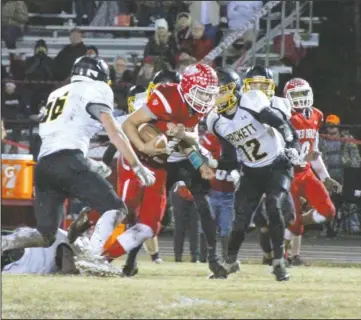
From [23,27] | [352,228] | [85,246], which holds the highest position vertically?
[23,27]

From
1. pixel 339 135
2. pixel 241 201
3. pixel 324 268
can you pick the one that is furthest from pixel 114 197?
pixel 339 135

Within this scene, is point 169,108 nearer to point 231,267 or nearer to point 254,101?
point 254,101

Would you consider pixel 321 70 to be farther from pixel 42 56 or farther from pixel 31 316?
pixel 31 316

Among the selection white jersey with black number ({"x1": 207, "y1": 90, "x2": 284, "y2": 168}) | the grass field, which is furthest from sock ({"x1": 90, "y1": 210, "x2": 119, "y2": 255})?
white jersey with black number ({"x1": 207, "y1": 90, "x2": 284, "y2": 168})

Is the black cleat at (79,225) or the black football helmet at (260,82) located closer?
the black cleat at (79,225)

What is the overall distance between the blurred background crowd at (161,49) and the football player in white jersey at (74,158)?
7740 millimetres

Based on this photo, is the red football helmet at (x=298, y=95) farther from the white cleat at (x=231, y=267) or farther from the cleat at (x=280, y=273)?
the cleat at (x=280, y=273)

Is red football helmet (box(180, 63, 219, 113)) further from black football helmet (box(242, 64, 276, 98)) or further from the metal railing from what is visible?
the metal railing

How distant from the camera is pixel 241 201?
12.1 meters

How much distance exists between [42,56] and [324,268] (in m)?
8.29

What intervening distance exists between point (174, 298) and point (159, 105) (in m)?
2.85

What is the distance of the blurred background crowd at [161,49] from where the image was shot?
19750 mm

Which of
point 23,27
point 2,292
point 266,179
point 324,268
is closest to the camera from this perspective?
point 2,292

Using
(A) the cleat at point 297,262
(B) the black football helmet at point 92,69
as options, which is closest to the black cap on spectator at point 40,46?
(A) the cleat at point 297,262
